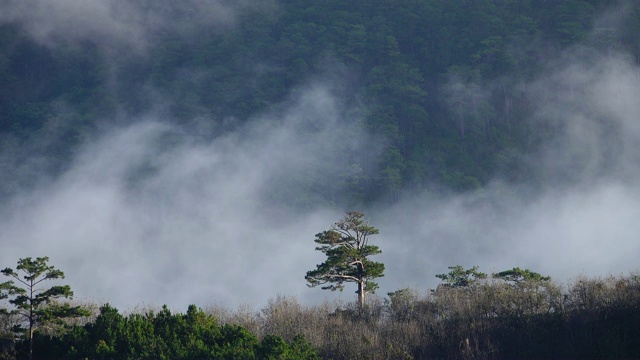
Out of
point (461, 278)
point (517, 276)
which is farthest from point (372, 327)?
point (461, 278)

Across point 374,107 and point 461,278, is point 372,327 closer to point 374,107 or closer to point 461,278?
point 461,278

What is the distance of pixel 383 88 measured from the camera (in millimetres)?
171375

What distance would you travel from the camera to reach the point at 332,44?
19150cm

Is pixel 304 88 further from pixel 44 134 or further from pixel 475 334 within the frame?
pixel 475 334

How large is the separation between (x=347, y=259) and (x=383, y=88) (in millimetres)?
127689

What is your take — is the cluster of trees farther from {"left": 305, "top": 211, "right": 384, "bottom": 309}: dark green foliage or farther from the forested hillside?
the forested hillside

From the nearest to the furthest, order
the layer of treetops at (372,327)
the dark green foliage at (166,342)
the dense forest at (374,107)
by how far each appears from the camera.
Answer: the dark green foliage at (166,342), the layer of treetops at (372,327), the dense forest at (374,107)

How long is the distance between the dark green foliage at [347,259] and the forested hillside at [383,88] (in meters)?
92.8

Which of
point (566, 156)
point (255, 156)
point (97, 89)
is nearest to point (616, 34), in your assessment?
point (566, 156)

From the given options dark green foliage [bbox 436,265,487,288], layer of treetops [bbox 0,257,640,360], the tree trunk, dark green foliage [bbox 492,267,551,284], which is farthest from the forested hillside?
layer of treetops [bbox 0,257,640,360]

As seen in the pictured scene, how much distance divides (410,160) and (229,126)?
Result: 136 ft

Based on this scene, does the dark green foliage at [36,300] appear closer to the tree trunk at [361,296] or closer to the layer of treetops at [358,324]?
the layer of treetops at [358,324]

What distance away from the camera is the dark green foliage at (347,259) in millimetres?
46375

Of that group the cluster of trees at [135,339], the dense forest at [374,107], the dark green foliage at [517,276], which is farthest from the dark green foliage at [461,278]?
the dense forest at [374,107]
